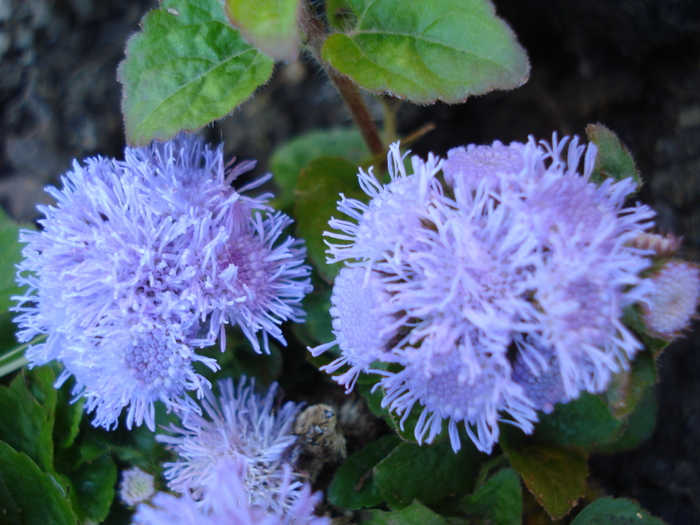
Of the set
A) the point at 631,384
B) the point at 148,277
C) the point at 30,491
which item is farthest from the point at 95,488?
the point at 631,384

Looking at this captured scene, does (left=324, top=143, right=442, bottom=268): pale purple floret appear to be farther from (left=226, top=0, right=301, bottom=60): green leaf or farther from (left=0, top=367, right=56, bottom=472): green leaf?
(left=0, top=367, right=56, bottom=472): green leaf

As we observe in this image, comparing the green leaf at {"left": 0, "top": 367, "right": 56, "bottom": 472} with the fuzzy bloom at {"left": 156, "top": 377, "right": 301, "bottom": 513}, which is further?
the green leaf at {"left": 0, "top": 367, "right": 56, "bottom": 472}

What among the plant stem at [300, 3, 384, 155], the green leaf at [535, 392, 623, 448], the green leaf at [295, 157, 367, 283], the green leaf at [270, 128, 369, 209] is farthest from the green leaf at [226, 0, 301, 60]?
the green leaf at [535, 392, 623, 448]

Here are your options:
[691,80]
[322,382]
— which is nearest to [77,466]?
[322,382]

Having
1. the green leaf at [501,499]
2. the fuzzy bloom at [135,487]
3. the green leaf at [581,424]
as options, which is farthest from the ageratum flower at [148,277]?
the green leaf at [581,424]

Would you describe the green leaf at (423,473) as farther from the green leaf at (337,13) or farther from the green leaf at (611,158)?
the green leaf at (337,13)

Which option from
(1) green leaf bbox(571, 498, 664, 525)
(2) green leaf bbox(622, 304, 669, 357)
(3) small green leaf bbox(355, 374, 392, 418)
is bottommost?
(1) green leaf bbox(571, 498, 664, 525)

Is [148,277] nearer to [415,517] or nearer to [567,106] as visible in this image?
[415,517]
